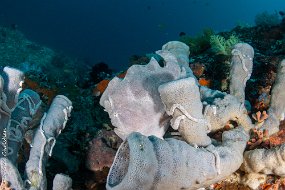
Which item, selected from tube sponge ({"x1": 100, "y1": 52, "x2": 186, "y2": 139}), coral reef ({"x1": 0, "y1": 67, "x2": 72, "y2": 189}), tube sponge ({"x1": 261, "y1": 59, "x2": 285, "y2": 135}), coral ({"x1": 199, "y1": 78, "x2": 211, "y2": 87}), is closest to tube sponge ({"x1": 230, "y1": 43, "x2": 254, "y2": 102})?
tube sponge ({"x1": 261, "y1": 59, "x2": 285, "y2": 135})

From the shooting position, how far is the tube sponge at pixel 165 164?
2.12 m

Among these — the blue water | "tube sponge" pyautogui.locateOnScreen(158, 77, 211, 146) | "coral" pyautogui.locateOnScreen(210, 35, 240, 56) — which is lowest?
"tube sponge" pyautogui.locateOnScreen(158, 77, 211, 146)

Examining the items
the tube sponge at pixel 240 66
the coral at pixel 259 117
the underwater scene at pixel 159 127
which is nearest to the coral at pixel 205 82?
the underwater scene at pixel 159 127

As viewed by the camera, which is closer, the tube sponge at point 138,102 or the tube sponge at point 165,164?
the tube sponge at point 165,164

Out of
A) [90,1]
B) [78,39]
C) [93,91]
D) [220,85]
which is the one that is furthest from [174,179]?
[90,1]

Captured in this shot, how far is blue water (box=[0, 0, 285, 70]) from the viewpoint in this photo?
189 ft

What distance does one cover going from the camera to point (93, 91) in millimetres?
6398

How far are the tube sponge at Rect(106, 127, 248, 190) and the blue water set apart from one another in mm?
43475

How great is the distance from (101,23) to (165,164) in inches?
3063

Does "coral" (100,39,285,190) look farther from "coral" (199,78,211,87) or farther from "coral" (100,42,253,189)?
"coral" (199,78,211,87)

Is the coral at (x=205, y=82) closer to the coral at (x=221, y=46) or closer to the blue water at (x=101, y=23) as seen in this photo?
the coral at (x=221, y=46)

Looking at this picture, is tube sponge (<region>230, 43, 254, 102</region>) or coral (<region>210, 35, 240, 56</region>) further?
coral (<region>210, 35, 240, 56</region>)

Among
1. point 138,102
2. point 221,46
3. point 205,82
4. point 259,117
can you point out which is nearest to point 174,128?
point 138,102

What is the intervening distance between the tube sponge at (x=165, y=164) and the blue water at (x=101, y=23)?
43.5 metres
